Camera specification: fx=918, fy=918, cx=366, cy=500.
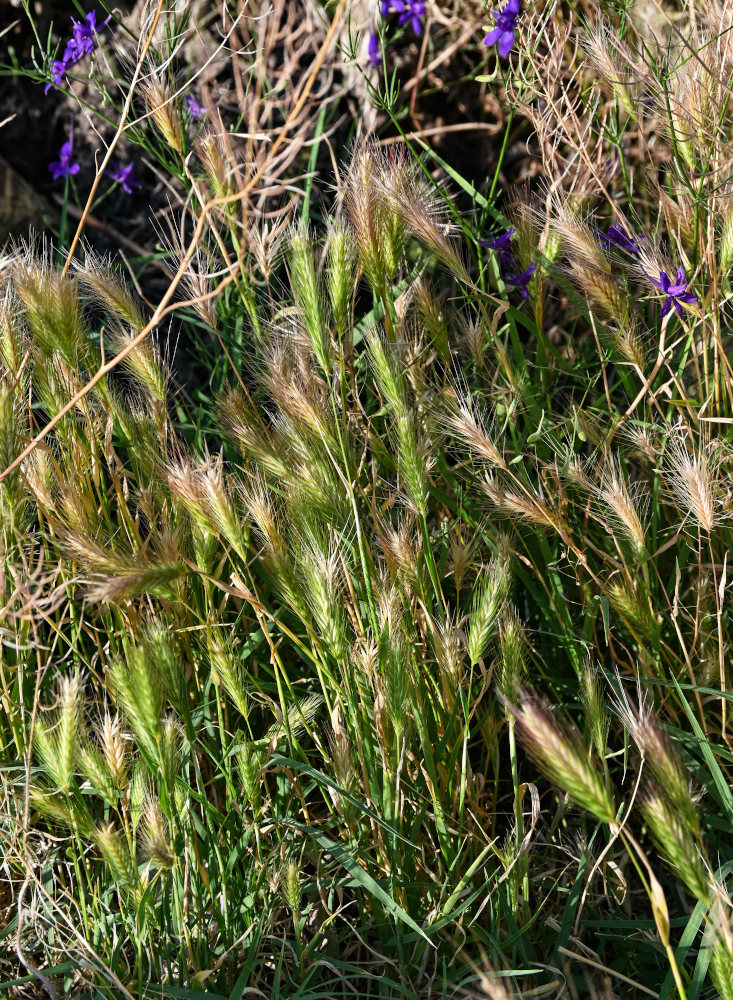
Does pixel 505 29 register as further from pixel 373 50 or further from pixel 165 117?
pixel 373 50

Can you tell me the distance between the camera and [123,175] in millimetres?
2279

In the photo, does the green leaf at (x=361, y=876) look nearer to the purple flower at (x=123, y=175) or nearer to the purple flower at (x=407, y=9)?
the purple flower at (x=123, y=175)

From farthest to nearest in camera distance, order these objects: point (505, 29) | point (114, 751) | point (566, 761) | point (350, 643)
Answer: point (505, 29)
point (350, 643)
point (114, 751)
point (566, 761)

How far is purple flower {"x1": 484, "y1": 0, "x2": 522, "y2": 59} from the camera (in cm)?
150

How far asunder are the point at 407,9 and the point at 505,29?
0.84 m

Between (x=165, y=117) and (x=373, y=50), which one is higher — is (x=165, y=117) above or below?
above

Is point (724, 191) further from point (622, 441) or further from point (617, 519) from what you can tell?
point (617, 519)

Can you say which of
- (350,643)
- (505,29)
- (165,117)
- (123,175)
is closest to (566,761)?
(350,643)

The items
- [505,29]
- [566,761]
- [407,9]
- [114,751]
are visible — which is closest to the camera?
[566,761]

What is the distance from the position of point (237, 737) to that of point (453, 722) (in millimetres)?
309

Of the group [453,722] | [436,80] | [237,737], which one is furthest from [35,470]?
[436,80]

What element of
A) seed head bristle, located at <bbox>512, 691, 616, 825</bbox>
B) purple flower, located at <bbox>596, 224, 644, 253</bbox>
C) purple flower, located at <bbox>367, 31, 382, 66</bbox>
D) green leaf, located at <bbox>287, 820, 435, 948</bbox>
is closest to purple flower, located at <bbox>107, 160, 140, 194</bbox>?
purple flower, located at <bbox>367, 31, 382, 66</bbox>

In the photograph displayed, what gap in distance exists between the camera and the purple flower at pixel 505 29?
150cm

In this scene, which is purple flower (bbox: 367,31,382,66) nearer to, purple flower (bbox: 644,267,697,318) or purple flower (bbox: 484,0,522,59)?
purple flower (bbox: 484,0,522,59)
